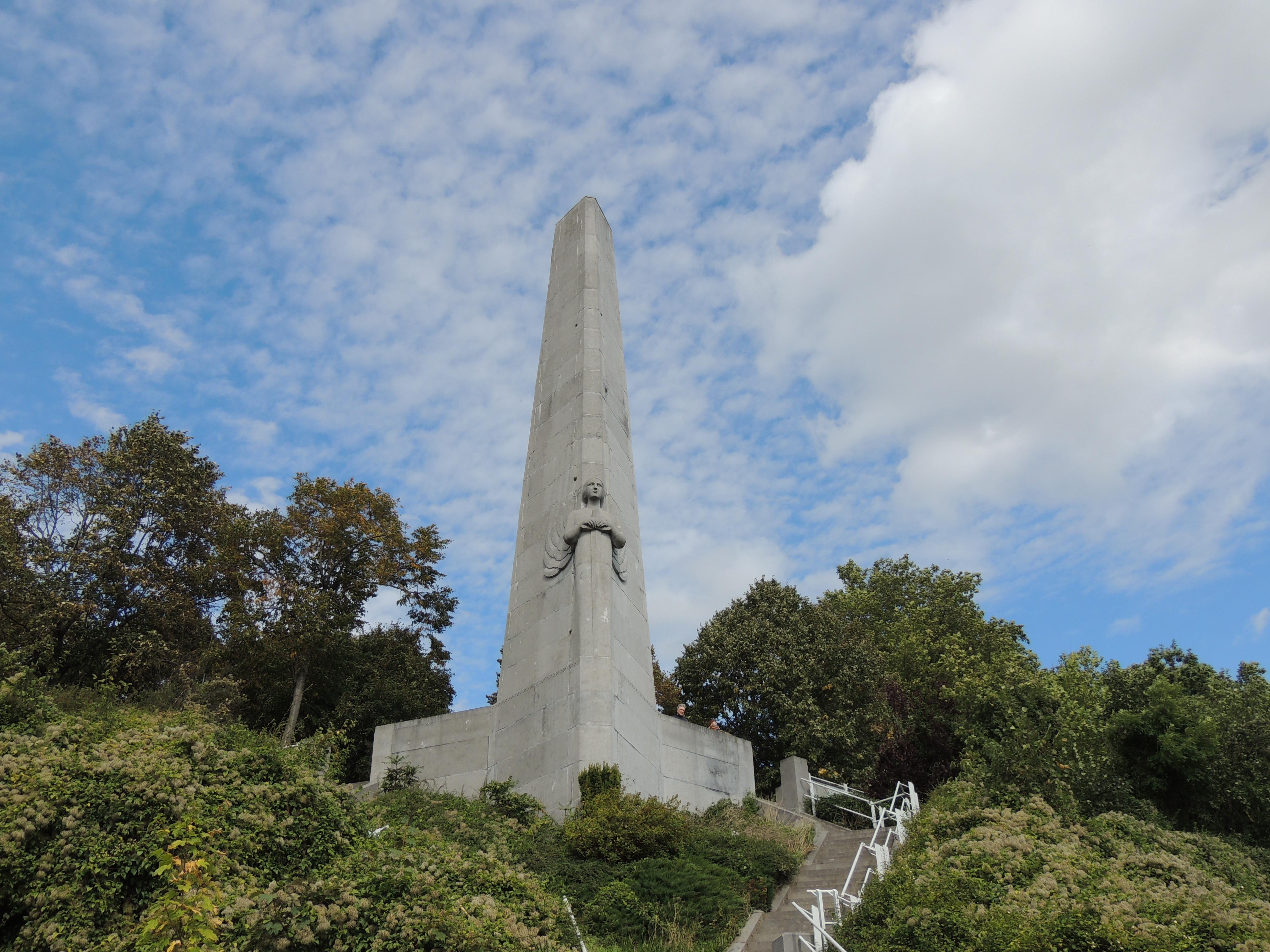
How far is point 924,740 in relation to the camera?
2166 centimetres

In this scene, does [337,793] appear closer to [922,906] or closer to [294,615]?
[922,906]

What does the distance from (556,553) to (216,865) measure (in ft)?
34.9

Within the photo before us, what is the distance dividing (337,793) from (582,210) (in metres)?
17.9

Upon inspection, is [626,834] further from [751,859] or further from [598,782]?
[598,782]

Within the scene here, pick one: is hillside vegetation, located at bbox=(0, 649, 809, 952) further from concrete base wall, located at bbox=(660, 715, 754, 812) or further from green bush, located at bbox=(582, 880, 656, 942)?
concrete base wall, located at bbox=(660, 715, 754, 812)

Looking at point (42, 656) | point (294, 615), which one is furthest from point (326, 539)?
point (42, 656)

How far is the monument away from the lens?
14617 millimetres

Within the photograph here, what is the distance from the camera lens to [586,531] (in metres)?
16.2

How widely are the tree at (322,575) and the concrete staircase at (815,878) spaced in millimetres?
13630

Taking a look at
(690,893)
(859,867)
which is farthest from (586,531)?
(690,893)

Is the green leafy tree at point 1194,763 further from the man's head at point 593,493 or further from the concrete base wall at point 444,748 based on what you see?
the concrete base wall at point 444,748

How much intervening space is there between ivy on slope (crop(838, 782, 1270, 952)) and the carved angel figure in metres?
7.42

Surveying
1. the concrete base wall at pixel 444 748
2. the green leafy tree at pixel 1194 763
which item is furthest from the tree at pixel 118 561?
the green leafy tree at pixel 1194 763

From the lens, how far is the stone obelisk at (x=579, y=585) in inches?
571
